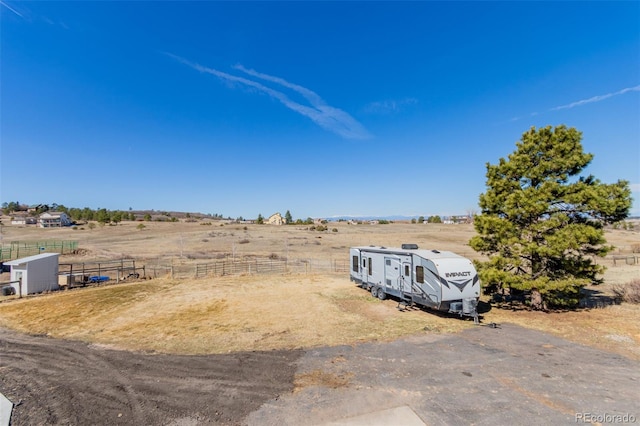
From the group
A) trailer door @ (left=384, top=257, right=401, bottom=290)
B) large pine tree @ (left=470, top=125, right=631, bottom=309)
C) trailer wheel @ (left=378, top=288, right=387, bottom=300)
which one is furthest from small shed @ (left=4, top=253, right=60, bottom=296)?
large pine tree @ (left=470, top=125, right=631, bottom=309)

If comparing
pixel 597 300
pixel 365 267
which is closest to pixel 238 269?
pixel 365 267

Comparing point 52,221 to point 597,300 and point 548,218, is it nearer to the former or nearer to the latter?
point 548,218

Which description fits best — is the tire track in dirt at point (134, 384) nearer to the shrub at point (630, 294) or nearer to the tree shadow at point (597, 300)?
the tree shadow at point (597, 300)

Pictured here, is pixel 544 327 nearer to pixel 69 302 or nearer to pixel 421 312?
pixel 421 312

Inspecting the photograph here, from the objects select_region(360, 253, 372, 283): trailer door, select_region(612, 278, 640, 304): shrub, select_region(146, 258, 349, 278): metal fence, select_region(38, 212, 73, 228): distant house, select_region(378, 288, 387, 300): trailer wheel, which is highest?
select_region(38, 212, 73, 228): distant house

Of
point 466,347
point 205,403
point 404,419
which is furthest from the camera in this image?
point 466,347

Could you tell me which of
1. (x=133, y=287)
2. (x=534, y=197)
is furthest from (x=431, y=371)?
(x=133, y=287)

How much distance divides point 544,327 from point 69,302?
2585cm

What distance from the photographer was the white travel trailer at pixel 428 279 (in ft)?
46.3

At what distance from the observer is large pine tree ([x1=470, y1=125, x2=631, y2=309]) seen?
13.9 metres

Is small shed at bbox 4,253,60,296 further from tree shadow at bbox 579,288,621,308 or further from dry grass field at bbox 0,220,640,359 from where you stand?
tree shadow at bbox 579,288,621,308

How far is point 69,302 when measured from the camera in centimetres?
1781

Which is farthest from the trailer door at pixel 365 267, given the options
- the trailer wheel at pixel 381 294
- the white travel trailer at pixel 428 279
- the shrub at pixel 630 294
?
the shrub at pixel 630 294

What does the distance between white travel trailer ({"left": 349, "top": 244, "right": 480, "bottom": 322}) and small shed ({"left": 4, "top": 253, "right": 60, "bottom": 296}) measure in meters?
23.2
